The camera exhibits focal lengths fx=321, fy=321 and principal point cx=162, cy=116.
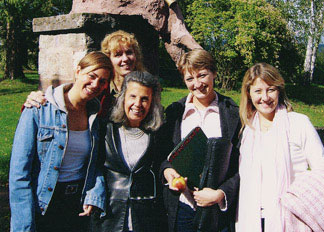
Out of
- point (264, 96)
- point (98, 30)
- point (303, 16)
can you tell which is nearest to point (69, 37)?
point (98, 30)

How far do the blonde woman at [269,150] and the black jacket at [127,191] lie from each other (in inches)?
25.2

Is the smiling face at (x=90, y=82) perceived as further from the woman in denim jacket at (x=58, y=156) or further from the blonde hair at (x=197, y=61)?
the blonde hair at (x=197, y=61)

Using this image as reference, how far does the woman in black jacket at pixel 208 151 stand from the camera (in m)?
2.21

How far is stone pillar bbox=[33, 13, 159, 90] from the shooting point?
301cm

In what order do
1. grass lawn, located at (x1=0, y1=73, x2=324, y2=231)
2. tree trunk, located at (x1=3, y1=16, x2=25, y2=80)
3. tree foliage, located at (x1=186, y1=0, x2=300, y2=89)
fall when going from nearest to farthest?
grass lawn, located at (x1=0, y1=73, x2=324, y2=231), tree foliage, located at (x1=186, y1=0, x2=300, y2=89), tree trunk, located at (x1=3, y1=16, x2=25, y2=80)

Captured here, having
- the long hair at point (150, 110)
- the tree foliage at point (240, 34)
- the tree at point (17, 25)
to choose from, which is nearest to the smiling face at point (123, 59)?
the long hair at point (150, 110)

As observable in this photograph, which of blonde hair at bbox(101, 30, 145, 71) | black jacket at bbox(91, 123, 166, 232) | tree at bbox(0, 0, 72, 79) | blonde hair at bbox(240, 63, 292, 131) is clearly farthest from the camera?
tree at bbox(0, 0, 72, 79)

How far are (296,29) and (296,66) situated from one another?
226cm

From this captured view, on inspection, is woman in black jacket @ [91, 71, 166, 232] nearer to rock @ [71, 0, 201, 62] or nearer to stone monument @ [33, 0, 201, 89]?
stone monument @ [33, 0, 201, 89]

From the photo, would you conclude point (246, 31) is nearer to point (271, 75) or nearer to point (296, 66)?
point (296, 66)

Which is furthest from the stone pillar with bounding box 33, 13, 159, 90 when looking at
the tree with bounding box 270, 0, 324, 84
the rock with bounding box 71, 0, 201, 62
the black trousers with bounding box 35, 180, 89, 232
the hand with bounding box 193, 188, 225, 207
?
the tree with bounding box 270, 0, 324, 84

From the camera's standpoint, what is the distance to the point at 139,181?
7.53ft

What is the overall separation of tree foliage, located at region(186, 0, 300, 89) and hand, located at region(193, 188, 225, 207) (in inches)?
563

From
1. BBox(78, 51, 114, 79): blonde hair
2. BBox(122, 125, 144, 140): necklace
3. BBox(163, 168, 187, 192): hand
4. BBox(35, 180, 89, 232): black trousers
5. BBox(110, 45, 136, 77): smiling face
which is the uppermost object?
BBox(110, 45, 136, 77): smiling face
